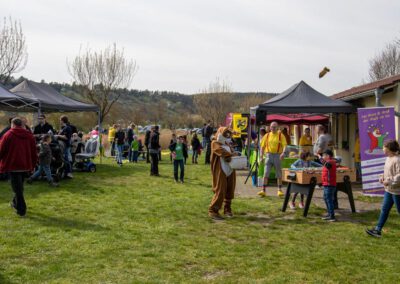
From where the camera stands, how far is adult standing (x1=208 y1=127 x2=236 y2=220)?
321 inches

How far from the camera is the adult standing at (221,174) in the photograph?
8.16 m

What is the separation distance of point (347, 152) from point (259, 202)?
618 cm

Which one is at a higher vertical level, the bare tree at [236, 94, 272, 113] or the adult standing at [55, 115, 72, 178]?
the bare tree at [236, 94, 272, 113]

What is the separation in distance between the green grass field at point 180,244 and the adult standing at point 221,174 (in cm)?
30

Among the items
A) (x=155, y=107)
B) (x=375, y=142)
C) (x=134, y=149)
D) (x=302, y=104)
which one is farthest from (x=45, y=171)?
(x=155, y=107)

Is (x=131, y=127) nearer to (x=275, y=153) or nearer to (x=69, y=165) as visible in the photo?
(x=69, y=165)

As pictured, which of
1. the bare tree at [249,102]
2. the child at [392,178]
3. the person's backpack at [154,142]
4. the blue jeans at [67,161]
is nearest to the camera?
the child at [392,178]

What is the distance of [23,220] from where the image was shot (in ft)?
24.8

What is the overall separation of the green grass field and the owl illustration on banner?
1.94 metres

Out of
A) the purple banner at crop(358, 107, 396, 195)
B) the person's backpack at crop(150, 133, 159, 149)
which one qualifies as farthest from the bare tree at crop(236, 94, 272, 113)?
the purple banner at crop(358, 107, 396, 195)

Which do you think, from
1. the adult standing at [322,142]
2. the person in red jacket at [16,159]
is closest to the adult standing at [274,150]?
the adult standing at [322,142]

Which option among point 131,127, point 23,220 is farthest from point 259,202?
point 131,127

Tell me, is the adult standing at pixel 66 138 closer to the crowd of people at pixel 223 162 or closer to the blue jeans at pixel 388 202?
the crowd of people at pixel 223 162

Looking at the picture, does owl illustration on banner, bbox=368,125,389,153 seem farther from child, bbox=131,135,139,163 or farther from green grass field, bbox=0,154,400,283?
child, bbox=131,135,139,163
